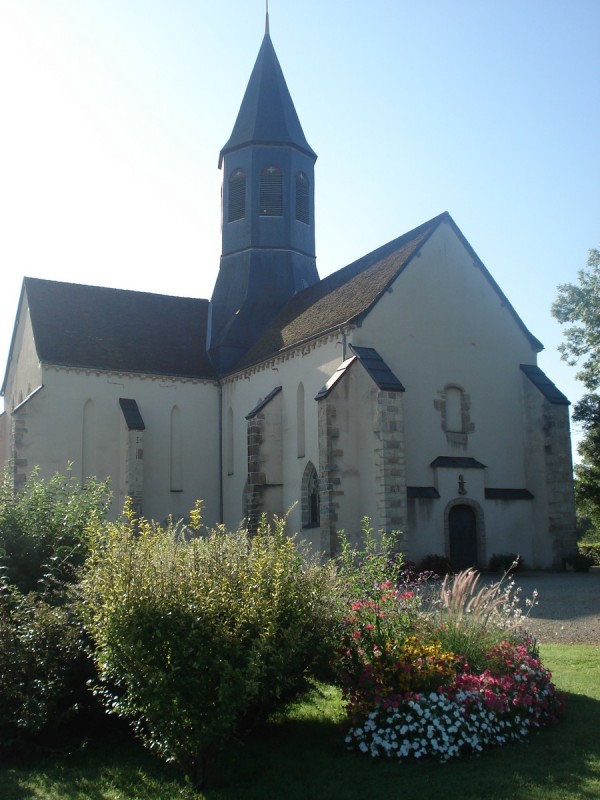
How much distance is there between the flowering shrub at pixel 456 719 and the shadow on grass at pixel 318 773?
0.16m

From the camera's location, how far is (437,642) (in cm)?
945

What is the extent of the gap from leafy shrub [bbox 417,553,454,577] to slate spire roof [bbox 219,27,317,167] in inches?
823

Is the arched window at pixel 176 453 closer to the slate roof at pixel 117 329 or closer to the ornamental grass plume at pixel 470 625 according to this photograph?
the slate roof at pixel 117 329

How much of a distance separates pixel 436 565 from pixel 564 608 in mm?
7132

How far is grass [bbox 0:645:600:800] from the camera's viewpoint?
7492 mm

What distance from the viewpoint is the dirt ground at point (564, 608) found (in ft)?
47.0

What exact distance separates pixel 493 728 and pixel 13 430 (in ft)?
82.7

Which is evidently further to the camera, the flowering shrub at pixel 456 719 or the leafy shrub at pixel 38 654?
the leafy shrub at pixel 38 654

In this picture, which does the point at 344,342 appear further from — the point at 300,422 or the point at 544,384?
the point at 544,384

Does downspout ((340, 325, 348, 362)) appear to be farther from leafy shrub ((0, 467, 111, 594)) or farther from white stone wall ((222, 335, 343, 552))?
leafy shrub ((0, 467, 111, 594))

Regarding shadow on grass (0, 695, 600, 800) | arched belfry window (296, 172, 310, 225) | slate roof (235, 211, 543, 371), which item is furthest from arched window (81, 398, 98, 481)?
shadow on grass (0, 695, 600, 800)

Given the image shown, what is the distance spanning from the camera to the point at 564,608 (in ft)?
56.3

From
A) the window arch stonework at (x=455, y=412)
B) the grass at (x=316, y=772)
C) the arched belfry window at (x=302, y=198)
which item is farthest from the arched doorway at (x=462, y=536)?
the arched belfry window at (x=302, y=198)

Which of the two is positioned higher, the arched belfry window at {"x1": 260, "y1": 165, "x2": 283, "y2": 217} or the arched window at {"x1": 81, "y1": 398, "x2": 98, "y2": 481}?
the arched belfry window at {"x1": 260, "y1": 165, "x2": 283, "y2": 217}
